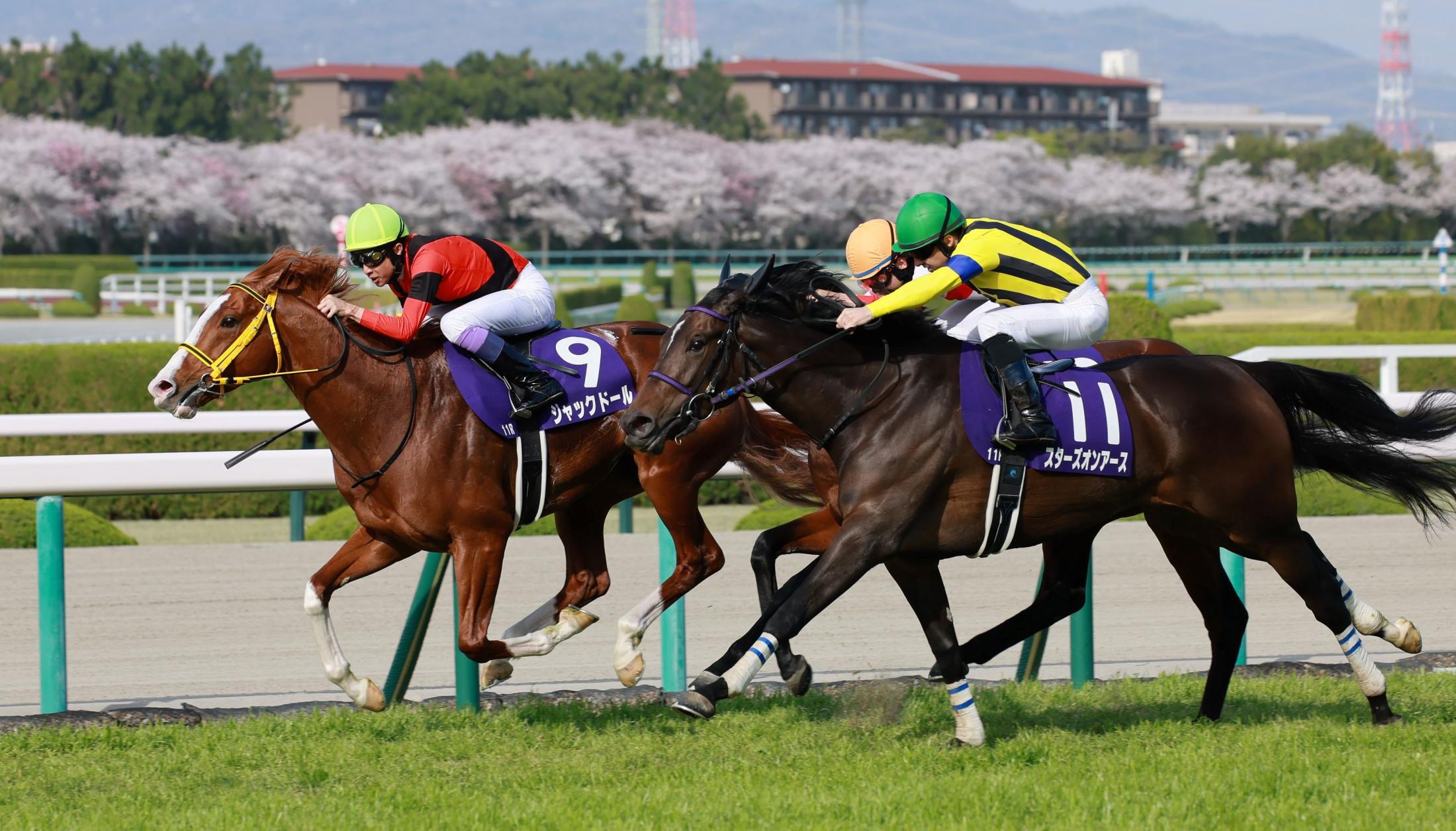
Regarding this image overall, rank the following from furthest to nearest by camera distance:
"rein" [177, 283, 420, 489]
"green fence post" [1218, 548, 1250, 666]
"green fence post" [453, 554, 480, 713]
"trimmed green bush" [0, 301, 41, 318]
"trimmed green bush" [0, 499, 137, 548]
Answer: "trimmed green bush" [0, 301, 41, 318] → "trimmed green bush" [0, 499, 137, 548] → "green fence post" [1218, 548, 1250, 666] → "green fence post" [453, 554, 480, 713] → "rein" [177, 283, 420, 489]

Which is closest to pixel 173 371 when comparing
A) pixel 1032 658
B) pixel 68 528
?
pixel 1032 658

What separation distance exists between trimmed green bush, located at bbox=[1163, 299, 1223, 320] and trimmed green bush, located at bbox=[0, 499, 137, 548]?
25.1m

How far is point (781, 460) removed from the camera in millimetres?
5586

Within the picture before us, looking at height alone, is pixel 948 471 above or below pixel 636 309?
above

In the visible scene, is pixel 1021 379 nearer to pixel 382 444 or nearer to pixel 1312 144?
pixel 382 444

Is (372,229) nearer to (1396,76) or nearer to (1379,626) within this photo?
(1379,626)

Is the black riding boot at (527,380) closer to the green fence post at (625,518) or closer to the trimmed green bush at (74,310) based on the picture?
A: the green fence post at (625,518)

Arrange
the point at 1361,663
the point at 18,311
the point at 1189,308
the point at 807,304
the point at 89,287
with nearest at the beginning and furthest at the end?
the point at 807,304
the point at 1361,663
the point at 18,311
the point at 89,287
the point at 1189,308

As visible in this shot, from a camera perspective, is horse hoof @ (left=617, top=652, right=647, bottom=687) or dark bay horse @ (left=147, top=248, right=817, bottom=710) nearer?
dark bay horse @ (left=147, top=248, right=817, bottom=710)

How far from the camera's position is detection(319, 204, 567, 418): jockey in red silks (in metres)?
4.89

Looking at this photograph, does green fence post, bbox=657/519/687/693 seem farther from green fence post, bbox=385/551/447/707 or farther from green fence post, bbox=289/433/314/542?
green fence post, bbox=289/433/314/542

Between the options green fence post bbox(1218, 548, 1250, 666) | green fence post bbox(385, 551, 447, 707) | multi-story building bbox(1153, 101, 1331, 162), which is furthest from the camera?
multi-story building bbox(1153, 101, 1331, 162)

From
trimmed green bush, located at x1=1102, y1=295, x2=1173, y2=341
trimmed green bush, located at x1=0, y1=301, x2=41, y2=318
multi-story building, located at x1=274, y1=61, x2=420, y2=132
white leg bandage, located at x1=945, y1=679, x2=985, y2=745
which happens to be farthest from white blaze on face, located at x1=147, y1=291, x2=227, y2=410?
multi-story building, located at x1=274, y1=61, x2=420, y2=132

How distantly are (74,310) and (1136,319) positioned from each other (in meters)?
21.4
